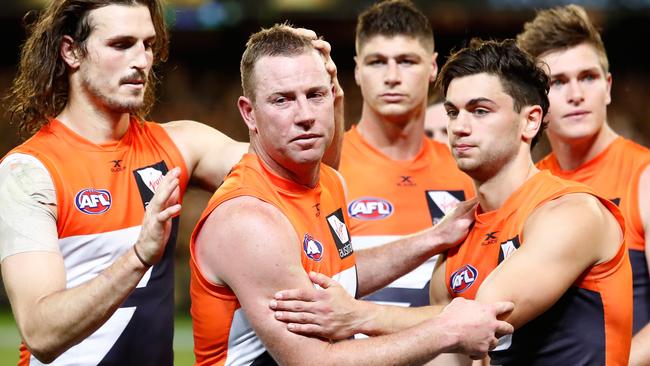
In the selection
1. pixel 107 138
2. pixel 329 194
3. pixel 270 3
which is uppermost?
pixel 270 3

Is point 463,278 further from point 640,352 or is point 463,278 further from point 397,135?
point 397,135

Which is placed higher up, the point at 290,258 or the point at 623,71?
the point at 623,71

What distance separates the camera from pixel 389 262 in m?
4.75

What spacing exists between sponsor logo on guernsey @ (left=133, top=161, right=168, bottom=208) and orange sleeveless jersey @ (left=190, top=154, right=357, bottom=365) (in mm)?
668

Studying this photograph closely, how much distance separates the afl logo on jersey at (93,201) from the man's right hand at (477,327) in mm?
1703

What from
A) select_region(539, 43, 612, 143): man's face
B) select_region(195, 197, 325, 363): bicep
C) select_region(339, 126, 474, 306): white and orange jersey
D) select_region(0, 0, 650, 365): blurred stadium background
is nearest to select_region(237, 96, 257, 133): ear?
select_region(195, 197, 325, 363): bicep

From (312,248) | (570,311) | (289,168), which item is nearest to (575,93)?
Answer: (570,311)

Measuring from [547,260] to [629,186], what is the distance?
5.24 feet

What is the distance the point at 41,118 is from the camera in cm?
466

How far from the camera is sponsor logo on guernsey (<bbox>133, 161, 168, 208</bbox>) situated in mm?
4562

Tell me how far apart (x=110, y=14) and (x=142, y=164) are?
2.44 ft

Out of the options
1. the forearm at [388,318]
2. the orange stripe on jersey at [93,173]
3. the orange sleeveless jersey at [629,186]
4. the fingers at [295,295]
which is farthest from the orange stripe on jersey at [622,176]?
the orange stripe on jersey at [93,173]

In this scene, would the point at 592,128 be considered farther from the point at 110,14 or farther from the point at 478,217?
the point at 110,14

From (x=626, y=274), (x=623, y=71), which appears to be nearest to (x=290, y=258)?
(x=626, y=274)
